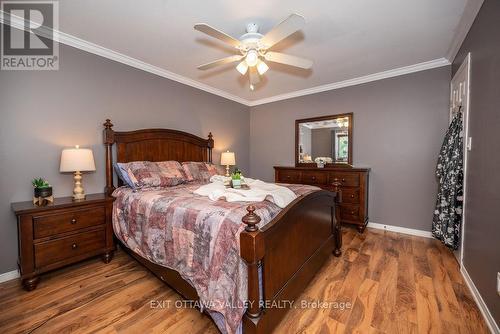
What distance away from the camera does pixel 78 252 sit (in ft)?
7.17

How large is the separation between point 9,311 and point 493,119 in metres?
3.91

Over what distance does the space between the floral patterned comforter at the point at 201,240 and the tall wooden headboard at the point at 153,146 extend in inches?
35.2

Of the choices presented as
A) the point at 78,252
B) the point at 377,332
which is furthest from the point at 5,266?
the point at 377,332

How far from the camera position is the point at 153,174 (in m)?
2.64

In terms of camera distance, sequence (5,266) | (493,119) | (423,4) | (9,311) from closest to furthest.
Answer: (493,119) → (9,311) → (423,4) → (5,266)

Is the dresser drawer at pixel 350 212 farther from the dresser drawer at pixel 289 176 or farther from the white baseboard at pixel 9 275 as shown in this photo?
the white baseboard at pixel 9 275

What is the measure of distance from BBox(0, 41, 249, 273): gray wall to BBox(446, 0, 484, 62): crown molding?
3.51m

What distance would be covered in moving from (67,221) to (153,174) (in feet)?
3.01

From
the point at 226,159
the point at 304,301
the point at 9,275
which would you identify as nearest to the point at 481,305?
the point at 304,301

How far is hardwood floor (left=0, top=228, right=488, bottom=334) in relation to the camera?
151 cm

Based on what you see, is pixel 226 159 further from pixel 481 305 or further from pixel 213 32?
Answer: pixel 481 305

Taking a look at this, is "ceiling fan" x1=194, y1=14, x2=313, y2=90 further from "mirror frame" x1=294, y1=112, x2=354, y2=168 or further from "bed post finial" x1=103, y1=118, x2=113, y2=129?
"mirror frame" x1=294, y1=112, x2=354, y2=168

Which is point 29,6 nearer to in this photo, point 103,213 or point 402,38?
point 103,213

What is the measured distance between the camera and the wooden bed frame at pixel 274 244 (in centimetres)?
124
